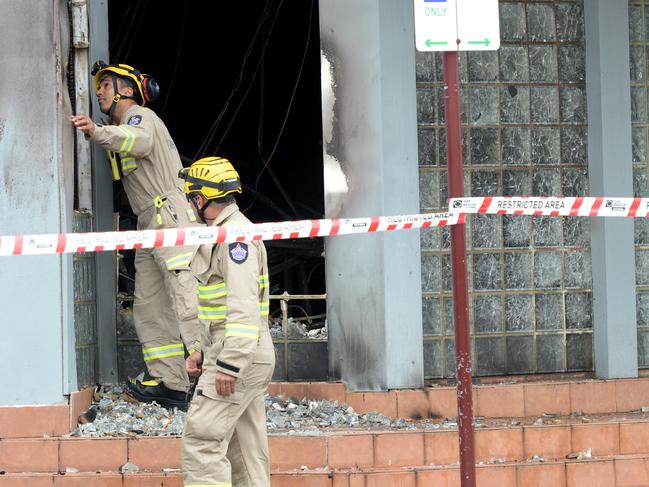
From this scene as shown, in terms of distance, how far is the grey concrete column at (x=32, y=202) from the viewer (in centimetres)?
685

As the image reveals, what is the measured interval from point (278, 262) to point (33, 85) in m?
3.78

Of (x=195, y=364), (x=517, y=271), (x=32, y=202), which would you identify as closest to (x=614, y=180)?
(x=517, y=271)

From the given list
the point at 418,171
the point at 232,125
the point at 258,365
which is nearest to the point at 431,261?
the point at 418,171

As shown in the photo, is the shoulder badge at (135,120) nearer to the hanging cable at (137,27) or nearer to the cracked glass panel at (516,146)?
the cracked glass panel at (516,146)

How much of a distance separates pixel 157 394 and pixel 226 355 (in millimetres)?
2259

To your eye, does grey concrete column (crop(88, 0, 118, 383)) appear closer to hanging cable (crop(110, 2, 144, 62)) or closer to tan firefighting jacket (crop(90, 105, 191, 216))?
tan firefighting jacket (crop(90, 105, 191, 216))

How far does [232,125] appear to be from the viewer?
11.1 metres

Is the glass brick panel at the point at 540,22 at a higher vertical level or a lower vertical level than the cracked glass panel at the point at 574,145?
higher

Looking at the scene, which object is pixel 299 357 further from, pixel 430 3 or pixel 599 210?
pixel 430 3

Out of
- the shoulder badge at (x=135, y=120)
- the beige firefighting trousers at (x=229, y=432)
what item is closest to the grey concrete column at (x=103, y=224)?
the shoulder badge at (x=135, y=120)

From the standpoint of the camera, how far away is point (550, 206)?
624 centimetres

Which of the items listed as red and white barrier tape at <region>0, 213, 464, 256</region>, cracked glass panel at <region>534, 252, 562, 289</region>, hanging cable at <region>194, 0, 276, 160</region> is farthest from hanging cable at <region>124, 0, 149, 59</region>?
red and white barrier tape at <region>0, 213, 464, 256</region>

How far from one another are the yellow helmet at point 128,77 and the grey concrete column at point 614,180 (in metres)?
3.17

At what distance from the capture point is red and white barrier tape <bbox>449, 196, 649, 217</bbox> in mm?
5949
